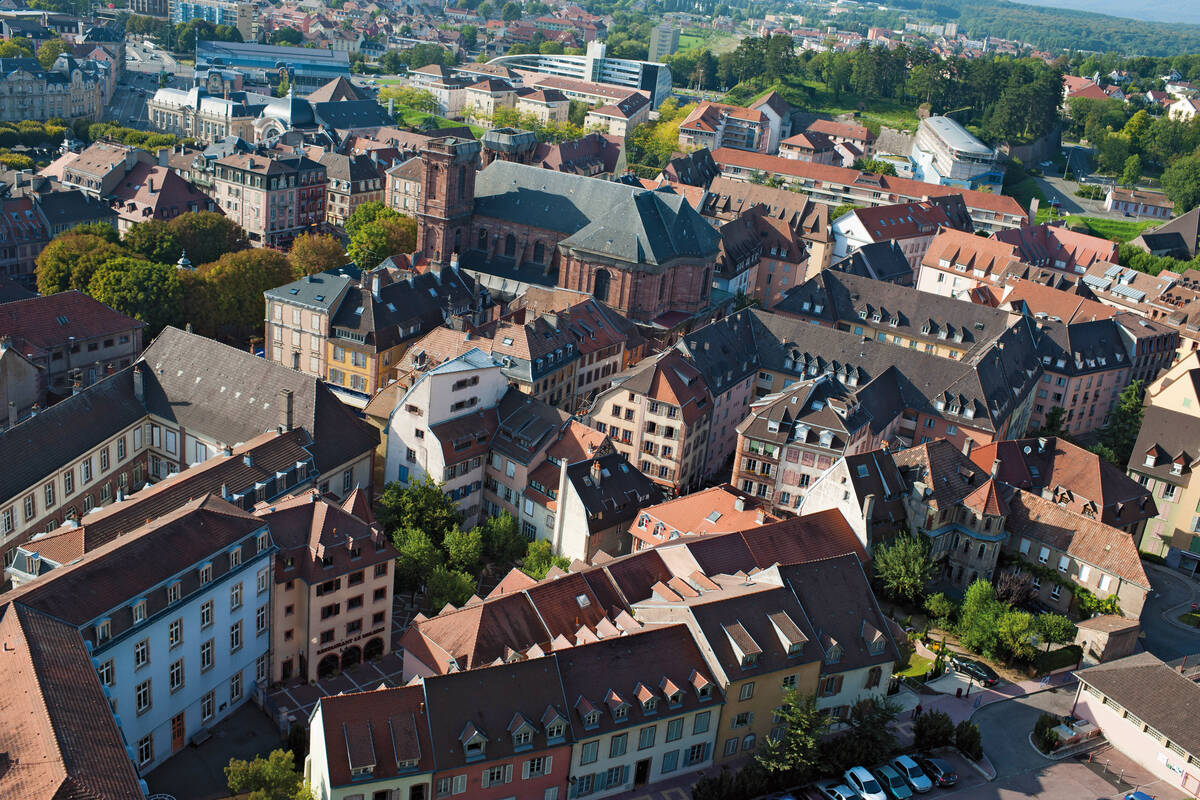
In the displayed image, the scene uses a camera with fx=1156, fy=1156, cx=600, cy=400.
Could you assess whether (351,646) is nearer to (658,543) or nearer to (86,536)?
(86,536)

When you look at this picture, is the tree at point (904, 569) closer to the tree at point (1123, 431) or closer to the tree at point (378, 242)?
the tree at point (1123, 431)

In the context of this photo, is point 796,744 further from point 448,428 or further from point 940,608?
point 448,428

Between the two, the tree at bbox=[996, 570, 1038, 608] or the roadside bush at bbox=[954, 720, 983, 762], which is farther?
the tree at bbox=[996, 570, 1038, 608]

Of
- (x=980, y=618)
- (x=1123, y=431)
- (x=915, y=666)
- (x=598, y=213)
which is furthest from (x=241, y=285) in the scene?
(x=1123, y=431)

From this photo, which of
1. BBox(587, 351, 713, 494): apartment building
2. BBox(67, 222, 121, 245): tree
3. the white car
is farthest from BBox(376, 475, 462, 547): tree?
BBox(67, 222, 121, 245): tree

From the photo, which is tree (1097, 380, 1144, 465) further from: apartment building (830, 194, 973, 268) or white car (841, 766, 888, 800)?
white car (841, 766, 888, 800)

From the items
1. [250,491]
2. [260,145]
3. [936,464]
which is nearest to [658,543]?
[936,464]
